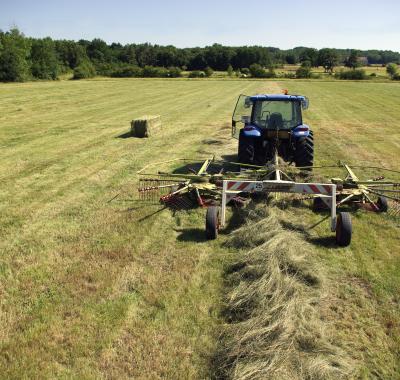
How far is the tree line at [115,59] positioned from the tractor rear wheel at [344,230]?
6399 centimetres

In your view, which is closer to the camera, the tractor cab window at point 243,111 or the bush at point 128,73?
the tractor cab window at point 243,111

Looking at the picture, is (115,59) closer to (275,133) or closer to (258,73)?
(258,73)

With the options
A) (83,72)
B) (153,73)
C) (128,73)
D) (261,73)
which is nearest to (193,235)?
(261,73)

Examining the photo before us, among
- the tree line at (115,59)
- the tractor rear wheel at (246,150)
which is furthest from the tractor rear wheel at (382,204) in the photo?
the tree line at (115,59)

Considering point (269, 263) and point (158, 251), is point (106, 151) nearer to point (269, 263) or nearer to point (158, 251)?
point (158, 251)

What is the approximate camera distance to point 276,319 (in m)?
4.04

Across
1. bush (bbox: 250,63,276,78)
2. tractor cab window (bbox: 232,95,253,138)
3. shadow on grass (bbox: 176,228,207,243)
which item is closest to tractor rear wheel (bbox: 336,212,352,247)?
shadow on grass (bbox: 176,228,207,243)

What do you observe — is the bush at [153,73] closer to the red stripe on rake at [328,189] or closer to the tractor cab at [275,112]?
the tractor cab at [275,112]

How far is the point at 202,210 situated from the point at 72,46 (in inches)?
3943

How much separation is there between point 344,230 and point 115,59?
120023 millimetres

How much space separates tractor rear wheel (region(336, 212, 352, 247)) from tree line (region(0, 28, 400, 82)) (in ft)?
210

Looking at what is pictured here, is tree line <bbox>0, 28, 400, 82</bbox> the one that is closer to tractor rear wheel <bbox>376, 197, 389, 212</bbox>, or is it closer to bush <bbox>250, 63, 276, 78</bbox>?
bush <bbox>250, 63, 276, 78</bbox>

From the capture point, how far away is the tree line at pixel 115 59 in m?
63.7

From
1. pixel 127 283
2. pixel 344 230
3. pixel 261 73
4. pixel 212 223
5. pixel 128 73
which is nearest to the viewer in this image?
pixel 127 283
